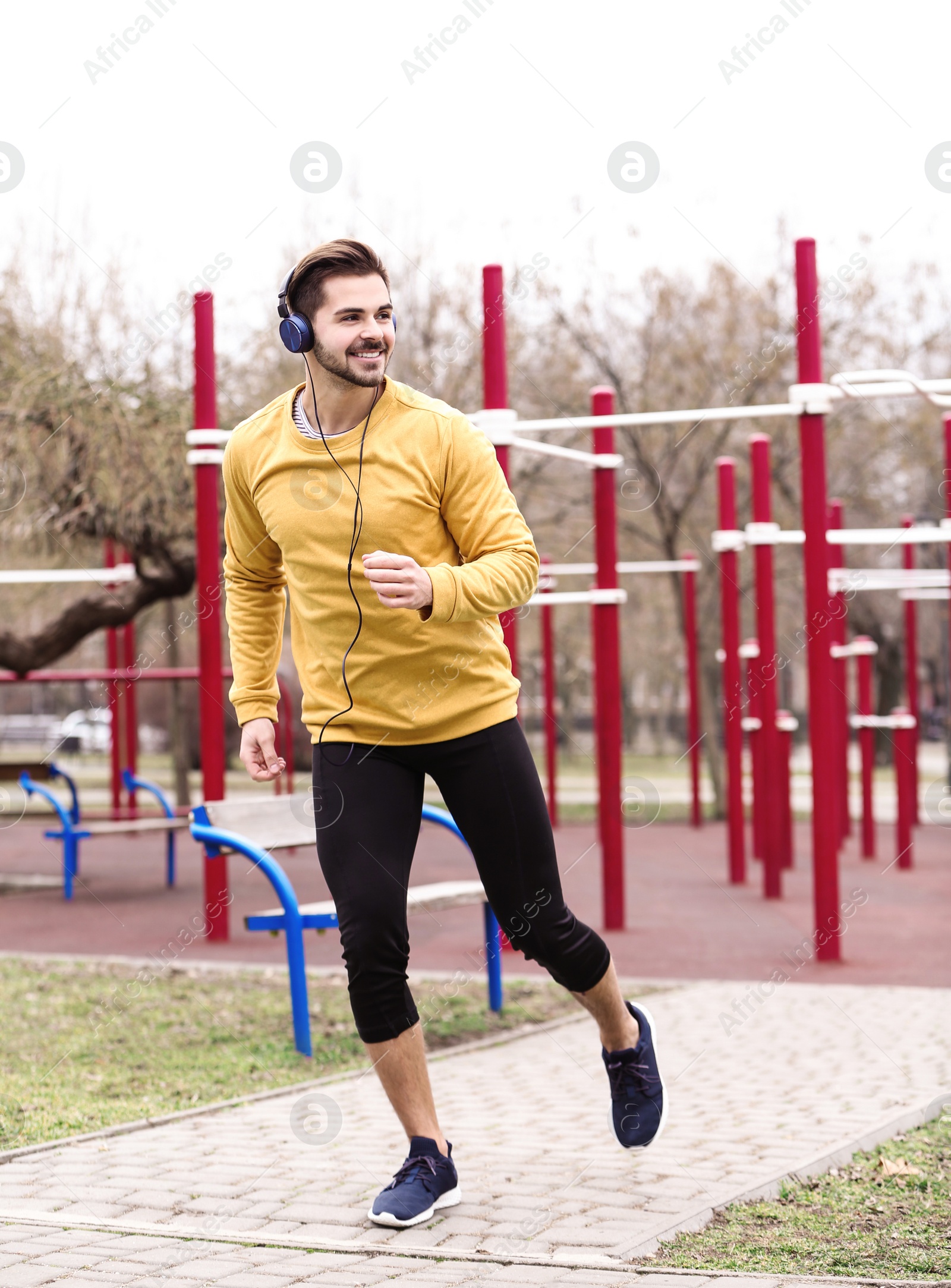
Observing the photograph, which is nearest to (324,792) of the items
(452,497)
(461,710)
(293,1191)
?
(461,710)

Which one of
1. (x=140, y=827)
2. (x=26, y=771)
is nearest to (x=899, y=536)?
(x=140, y=827)

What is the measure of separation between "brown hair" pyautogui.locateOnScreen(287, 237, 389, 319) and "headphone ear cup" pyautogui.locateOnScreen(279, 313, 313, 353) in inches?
1.1

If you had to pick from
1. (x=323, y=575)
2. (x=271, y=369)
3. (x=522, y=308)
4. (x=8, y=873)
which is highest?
(x=522, y=308)

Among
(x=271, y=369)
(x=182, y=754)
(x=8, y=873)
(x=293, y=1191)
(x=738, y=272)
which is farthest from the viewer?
(x=738, y=272)

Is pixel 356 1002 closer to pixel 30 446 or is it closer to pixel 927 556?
pixel 30 446

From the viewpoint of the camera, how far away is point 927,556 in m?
24.1

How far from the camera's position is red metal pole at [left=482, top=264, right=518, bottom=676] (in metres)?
6.80

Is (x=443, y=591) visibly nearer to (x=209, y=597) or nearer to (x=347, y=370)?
(x=347, y=370)

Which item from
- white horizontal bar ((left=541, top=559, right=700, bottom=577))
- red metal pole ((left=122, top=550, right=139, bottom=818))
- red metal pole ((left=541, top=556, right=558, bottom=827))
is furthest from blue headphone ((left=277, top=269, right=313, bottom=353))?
red metal pole ((left=541, top=556, right=558, bottom=827))

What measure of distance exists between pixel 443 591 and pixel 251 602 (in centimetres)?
79

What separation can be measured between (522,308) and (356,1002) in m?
16.6

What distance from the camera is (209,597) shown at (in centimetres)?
778

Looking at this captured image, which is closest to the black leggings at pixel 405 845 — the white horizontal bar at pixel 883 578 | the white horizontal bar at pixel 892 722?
the white horizontal bar at pixel 883 578

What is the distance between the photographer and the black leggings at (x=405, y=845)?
10.4ft
